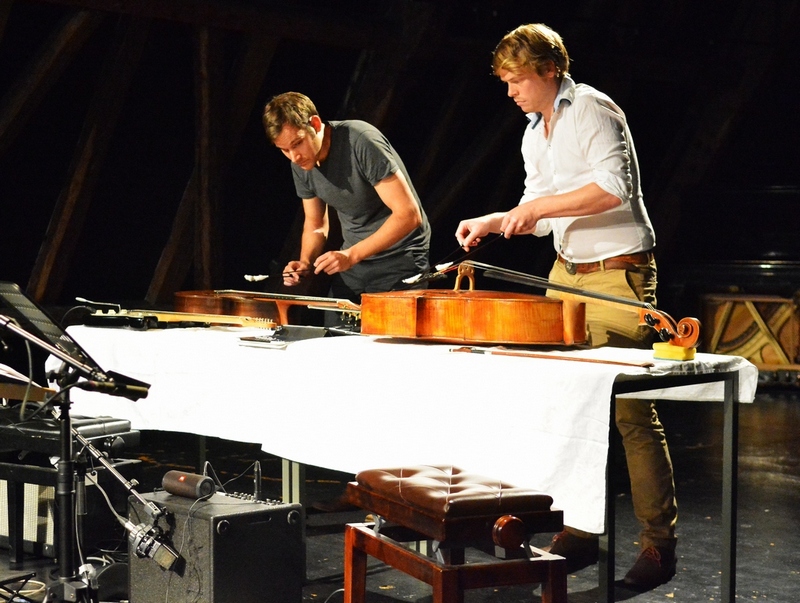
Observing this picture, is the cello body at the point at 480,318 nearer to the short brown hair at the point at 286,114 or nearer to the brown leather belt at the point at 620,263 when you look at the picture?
the brown leather belt at the point at 620,263

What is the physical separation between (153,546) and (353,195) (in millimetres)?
1575

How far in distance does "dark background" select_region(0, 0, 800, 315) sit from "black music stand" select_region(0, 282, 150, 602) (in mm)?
3138

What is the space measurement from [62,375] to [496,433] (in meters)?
0.98

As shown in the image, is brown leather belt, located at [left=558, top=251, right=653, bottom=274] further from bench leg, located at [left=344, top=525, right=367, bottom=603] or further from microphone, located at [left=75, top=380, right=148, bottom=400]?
microphone, located at [left=75, top=380, right=148, bottom=400]

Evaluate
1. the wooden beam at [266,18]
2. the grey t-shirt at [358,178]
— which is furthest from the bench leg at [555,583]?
the wooden beam at [266,18]

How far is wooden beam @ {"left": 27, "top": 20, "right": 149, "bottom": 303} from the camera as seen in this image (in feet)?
18.6

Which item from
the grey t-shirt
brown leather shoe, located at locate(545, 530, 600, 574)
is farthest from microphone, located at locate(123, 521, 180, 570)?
the grey t-shirt

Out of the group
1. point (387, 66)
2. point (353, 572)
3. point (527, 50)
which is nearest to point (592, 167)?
point (527, 50)

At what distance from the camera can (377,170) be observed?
12.4 ft

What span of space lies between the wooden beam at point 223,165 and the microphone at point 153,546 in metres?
3.51

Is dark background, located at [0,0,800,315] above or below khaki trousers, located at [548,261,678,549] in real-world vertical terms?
above

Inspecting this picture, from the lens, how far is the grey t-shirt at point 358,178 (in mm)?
3779

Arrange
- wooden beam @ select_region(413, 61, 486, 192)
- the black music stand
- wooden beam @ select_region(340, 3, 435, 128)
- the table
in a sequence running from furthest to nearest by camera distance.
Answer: wooden beam @ select_region(413, 61, 486, 192), wooden beam @ select_region(340, 3, 435, 128), the table, the black music stand

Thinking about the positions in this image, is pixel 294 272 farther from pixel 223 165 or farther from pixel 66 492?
pixel 223 165
